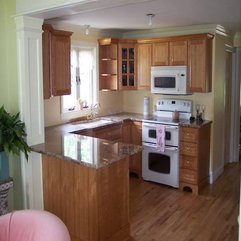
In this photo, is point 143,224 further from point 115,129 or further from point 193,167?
point 115,129

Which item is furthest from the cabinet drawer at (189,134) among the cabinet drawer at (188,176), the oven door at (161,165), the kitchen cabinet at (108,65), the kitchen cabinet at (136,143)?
the kitchen cabinet at (108,65)

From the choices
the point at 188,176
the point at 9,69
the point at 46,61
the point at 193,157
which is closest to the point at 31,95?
the point at 9,69

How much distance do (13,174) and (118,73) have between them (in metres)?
2.53

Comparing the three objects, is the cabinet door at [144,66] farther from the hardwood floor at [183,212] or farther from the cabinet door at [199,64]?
the hardwood floor at [183,212]

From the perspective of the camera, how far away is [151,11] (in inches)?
149

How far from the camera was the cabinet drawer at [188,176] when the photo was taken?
15.2 feet

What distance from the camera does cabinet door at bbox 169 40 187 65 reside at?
4.79 metres

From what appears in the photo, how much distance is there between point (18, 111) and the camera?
11.0 ft

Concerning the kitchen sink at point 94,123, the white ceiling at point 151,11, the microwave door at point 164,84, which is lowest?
the kitchen sink at point 94,123

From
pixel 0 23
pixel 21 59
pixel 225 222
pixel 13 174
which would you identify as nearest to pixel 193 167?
pixel 225 222

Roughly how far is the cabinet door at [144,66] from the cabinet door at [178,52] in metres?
0.39

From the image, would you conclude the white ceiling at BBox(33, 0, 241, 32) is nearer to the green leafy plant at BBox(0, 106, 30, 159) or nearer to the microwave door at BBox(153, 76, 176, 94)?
the microwave door at BBox(153, 76, 176, 94)

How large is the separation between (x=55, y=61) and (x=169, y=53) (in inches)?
72.1

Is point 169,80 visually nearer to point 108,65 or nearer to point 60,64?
point 108,65
